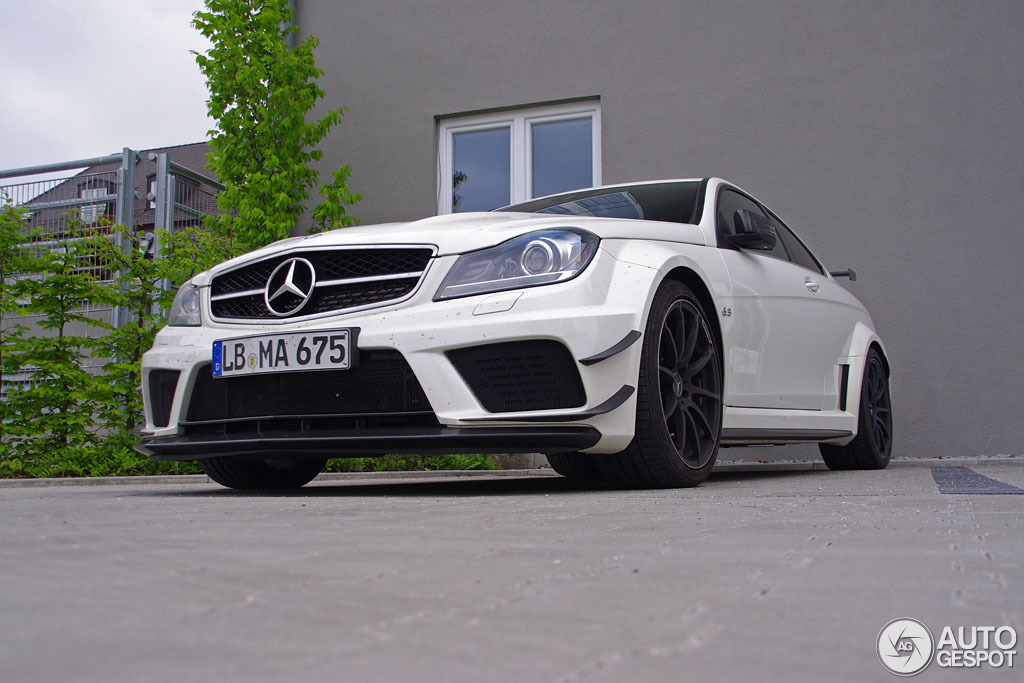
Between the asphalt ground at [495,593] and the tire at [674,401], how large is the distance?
96 cm

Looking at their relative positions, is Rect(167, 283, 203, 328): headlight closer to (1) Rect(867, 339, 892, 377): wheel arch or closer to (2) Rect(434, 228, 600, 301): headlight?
(2) Rect(434, 228, 600, 301): headlight

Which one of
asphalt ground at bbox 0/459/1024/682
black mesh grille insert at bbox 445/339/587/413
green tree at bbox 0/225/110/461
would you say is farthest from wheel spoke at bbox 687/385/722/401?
green tree at bbox 0/225/110/461

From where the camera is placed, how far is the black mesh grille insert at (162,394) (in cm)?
415

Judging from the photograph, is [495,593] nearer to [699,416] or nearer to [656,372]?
[656,372]

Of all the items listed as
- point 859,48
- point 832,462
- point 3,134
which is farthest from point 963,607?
point 3,134

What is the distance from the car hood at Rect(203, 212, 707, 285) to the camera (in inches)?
146

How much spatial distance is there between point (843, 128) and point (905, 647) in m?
7.83

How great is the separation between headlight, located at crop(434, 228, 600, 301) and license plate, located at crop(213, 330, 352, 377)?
397 mm

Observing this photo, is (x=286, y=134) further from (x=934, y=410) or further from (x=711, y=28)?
(x=934, y=410)

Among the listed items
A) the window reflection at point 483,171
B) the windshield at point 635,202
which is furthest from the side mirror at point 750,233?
the window reflection at point 483,171

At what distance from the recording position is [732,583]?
5.04ft

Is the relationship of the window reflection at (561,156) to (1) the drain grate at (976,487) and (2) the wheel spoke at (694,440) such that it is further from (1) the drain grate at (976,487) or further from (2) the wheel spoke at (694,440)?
(2) the wheel spoke at (694,440)

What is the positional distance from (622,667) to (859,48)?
8310mm

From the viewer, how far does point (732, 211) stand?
5.18 meters
